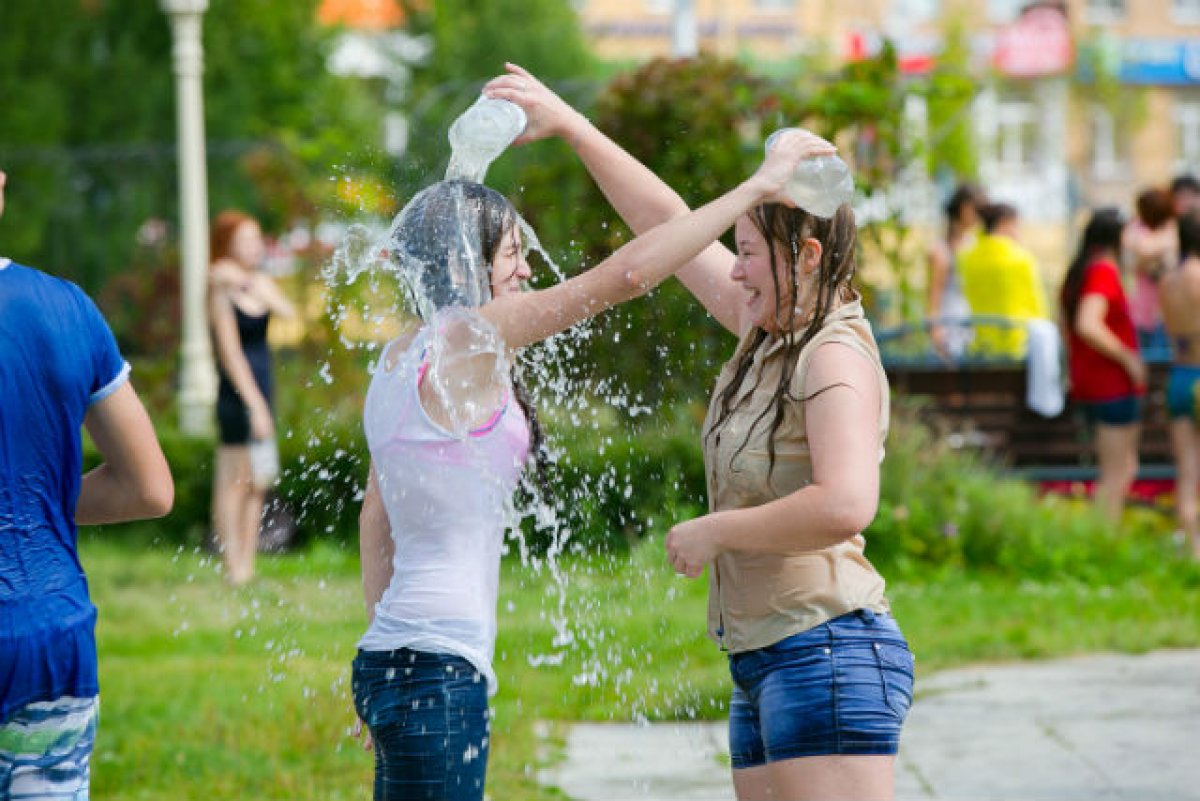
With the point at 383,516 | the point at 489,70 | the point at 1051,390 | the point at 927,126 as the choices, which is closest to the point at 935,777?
the point at 383,516

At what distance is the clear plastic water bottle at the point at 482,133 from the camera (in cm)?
350

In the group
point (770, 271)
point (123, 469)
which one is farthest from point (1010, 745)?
point (123, 469)

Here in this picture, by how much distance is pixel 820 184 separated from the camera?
324 cm

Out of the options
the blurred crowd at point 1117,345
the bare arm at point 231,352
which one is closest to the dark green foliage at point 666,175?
the bare arm at point 231,352

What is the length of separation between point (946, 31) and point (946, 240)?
28.9 m

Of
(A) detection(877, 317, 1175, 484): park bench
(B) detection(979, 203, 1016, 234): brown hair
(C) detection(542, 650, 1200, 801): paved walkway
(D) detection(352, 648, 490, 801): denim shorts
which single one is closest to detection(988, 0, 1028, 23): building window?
(B) detection(979, 203, 1016, 234): brown hair

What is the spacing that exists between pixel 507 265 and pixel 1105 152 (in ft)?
152

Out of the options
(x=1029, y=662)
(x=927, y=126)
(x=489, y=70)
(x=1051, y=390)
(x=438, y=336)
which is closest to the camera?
(x=438, y=336)

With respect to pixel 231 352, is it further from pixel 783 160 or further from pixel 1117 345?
pixel 783 160

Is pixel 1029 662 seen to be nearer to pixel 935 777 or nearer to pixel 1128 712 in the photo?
pixel 1128 712

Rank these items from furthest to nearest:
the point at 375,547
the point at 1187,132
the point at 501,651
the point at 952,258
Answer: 1. the point at 1187,132
2. the point at 952,258
3. the point at 501,651
4. the point at 375,547

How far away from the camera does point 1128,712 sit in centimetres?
654

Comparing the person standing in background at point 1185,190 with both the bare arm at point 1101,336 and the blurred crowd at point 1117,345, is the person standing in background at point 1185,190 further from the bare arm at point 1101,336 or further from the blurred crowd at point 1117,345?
the bare arm at point 1101,336

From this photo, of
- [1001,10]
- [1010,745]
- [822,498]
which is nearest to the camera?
[822,498]
